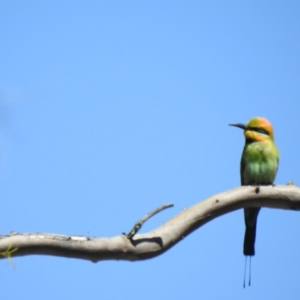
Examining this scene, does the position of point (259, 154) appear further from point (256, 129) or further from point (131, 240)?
point (131, 240)

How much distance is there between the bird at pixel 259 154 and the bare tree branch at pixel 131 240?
1.70 meters

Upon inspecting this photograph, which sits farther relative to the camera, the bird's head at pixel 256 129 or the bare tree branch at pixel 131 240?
the bird's head at pixel 256 129

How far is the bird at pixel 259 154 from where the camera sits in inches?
157

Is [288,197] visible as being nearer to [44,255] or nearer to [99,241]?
[99,241]

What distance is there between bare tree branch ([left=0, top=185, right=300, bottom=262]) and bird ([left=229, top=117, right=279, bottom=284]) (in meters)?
1.70

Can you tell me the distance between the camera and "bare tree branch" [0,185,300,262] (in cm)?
190

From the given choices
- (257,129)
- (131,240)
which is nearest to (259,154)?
(257,129)

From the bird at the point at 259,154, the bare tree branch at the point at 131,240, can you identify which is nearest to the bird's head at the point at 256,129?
the bird at the point at 259,154

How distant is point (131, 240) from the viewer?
6.59 ft

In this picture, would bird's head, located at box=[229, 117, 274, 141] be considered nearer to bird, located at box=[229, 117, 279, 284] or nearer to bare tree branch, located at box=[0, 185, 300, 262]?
bird, located at box=[229, 117, 279, 284]

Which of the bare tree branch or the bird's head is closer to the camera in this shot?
the bare tree branch

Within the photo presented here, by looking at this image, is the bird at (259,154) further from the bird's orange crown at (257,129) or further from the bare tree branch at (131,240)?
the bare tree branch at (131,240)

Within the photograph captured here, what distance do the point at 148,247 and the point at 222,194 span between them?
414mm

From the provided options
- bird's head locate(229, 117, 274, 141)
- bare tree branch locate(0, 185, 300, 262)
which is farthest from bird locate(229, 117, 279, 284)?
bare tree branch locate(0, 185, 300, 262)
